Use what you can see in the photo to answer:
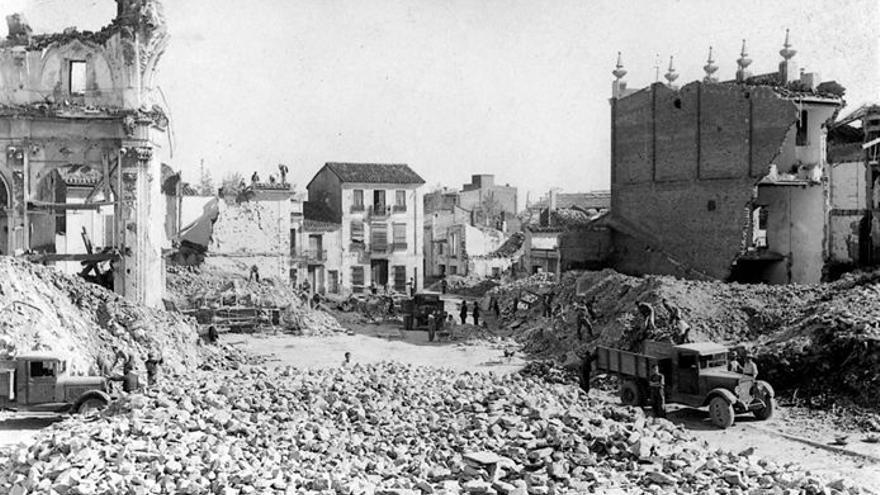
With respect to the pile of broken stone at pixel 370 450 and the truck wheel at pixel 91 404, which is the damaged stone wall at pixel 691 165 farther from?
the truck wheel at pixel 91 404

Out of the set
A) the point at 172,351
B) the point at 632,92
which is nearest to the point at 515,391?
the point at 172,351

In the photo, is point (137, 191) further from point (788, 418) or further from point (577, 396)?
point (788, 418)

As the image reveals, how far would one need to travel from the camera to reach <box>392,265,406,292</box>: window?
54.8m

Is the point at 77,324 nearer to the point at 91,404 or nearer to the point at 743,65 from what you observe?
the point at 91,404

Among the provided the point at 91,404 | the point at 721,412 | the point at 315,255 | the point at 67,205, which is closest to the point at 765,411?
the point at 721,412

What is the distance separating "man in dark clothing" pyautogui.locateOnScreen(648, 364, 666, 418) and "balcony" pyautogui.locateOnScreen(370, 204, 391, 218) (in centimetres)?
3699

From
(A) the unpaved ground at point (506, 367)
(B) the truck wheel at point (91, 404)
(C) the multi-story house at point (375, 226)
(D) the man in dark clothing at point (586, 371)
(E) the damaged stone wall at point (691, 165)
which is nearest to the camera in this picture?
(A) the unpaved ground at point (506, 367)

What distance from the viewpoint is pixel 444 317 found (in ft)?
121

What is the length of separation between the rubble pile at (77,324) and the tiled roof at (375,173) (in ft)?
92.6

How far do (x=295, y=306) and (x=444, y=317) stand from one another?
683 cm

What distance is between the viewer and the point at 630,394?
20000 millimetres

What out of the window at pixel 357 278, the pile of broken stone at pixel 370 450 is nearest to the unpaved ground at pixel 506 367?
the pile of broken stone at pixel 370 450

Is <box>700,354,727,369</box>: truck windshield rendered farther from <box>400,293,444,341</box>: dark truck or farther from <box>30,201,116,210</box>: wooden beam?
<box>30,201,116,210</box>: wooden beam

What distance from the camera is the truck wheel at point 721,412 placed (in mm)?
18062
